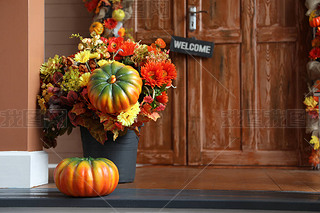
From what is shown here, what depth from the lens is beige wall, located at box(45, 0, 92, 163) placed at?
122 inches

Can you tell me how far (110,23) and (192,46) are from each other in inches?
25.7

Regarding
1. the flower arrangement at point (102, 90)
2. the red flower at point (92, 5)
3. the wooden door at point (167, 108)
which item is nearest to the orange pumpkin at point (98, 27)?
the red flower at point (92, 5)

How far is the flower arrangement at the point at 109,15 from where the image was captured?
2.94 meters

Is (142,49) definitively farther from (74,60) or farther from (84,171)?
(84,171)

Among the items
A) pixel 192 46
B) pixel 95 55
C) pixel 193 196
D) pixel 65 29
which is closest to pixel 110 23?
pixel 65 29

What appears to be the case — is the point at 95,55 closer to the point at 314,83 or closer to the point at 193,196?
the point at 193,196

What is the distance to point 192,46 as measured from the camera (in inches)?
117

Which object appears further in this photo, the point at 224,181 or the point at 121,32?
the point at 121,32

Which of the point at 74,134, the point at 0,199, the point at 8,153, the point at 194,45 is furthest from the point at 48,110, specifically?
the point at 194,45

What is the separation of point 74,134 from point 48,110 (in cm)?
119

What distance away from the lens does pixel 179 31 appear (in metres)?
3.02

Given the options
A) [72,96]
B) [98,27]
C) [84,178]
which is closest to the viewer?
[84,178]

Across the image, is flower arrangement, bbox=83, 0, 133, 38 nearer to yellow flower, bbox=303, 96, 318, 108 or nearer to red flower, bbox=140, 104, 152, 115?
red flower, bbox=140, 104, 152, 115

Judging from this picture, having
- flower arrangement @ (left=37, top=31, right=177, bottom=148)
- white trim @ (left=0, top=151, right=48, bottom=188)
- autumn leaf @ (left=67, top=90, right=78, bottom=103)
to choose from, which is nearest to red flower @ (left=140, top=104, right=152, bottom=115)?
flower arrangement @ (left=37, top=31, right=177, bottom=148)
